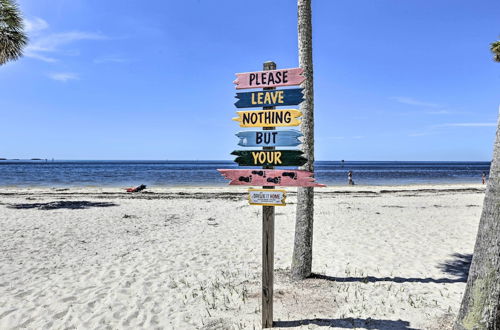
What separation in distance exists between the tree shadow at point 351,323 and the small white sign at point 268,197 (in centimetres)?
186

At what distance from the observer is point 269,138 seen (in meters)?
4.45

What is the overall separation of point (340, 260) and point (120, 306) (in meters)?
5.12

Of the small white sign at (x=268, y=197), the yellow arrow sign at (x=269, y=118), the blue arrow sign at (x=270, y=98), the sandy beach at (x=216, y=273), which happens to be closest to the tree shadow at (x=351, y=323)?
the sandy beach at (x=216, y=273)

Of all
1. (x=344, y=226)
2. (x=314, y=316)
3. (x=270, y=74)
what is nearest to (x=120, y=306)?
(x=314, y=316)

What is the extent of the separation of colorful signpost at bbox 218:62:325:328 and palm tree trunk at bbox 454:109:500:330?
2.01 m

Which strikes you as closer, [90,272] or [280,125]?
[280,125]

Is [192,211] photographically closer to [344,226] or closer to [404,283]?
[344,226]

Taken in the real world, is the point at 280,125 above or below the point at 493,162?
above

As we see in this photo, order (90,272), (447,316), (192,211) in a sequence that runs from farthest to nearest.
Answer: (192,211), (90,272), (447,316)

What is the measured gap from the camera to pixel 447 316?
194 inches

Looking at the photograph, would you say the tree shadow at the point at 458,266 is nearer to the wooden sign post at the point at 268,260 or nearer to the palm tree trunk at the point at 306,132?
the palm tree trunk at the point at 306,132

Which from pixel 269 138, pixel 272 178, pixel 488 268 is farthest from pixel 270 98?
pixel 488 268

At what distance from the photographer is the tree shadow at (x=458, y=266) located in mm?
7037

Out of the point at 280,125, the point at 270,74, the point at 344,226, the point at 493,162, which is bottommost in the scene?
the point at 344,226
